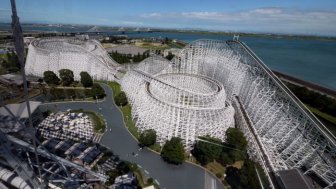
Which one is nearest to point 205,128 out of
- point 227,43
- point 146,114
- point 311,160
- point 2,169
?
point 146,114

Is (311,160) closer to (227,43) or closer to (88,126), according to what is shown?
(88,126)

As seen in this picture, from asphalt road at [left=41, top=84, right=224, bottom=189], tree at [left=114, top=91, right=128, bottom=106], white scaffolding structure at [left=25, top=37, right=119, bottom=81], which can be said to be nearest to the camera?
asphalt road at [left=41, top=84, right=224, bottom=189]

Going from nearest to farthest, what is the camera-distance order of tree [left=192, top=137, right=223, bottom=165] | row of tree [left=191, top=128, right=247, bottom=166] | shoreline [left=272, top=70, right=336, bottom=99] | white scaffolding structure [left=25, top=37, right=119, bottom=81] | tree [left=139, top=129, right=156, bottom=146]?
tree [left=192, top=137, right=223, bottom=165], row of tree [left=191, top=128, right=247, bottom=166], tree [left=139, top=129, right=156, bottom=146], white scaffolding structure [left=25, top=37, right=119, bottom=81], shoreline [left=272, top=70, right=336, bottom=99]

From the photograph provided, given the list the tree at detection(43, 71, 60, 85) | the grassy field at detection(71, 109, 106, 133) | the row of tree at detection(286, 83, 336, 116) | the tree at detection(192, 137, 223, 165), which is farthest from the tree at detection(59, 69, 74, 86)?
the row of tree at detection(286, 83, 336, 116)

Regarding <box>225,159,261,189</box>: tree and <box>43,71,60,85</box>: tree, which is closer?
<box>225,159,261,189</box>: tree

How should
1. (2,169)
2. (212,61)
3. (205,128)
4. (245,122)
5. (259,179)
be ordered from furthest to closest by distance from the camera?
(212,61) < (245,122) < (205,128) < (259,179) < (2,169)

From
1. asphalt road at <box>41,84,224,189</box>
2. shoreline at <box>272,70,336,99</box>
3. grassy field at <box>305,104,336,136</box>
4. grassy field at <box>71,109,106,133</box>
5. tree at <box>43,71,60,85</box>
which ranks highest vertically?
tree at <box>43,71,60,85</box>

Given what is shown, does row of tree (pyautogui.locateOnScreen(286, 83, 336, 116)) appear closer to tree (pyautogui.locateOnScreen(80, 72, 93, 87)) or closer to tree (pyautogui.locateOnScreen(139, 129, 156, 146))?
tree (pyautogui.locateOnScreen(139, 129, 156, 146))

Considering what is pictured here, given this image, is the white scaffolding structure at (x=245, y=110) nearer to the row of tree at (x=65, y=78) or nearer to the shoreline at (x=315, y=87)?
the row of tree at (x=65, y=78)
